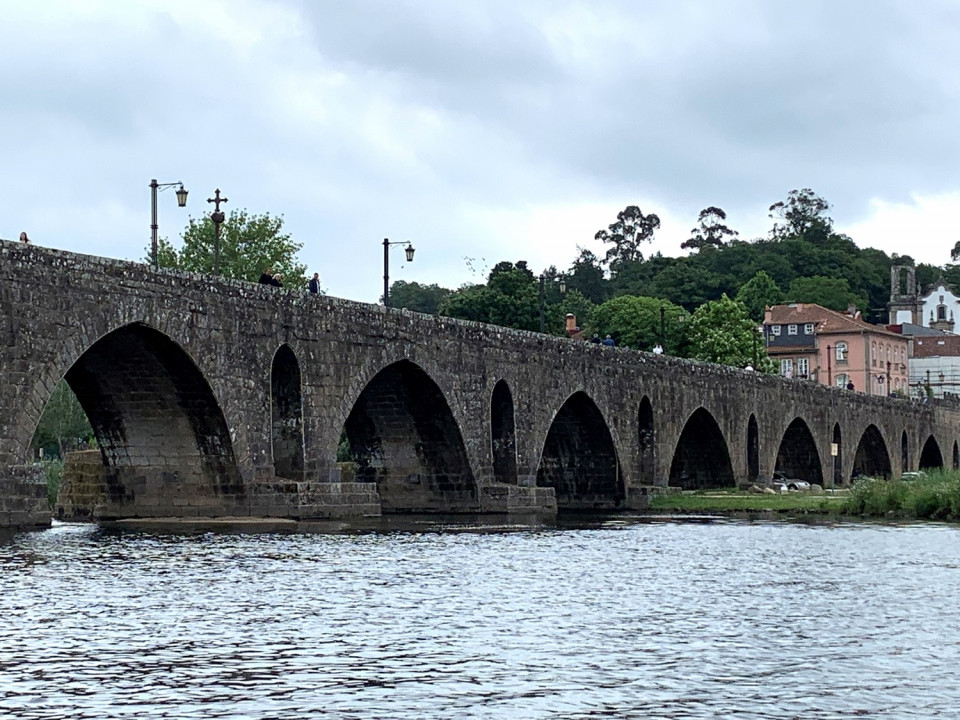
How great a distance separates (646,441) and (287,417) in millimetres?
25490

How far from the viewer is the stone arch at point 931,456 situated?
119 meters

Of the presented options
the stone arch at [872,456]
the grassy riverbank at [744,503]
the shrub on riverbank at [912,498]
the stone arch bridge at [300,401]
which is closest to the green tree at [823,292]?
the stone arch at [872,456]

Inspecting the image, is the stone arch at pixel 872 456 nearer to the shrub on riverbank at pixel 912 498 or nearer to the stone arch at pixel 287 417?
the shrub on riverbank at pixel 912 498

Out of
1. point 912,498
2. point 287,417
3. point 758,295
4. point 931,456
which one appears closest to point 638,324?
point 931,456

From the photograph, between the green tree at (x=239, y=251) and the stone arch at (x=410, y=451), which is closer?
the stone arch at (x=410, y=451)

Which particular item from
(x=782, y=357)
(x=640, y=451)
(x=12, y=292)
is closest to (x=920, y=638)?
(x=12, y=292)

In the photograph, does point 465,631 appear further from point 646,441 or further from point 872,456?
point 872,456

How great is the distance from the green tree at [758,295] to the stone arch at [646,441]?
103 m

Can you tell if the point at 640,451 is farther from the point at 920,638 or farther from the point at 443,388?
the point at 920,638

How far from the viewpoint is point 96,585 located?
29078mm

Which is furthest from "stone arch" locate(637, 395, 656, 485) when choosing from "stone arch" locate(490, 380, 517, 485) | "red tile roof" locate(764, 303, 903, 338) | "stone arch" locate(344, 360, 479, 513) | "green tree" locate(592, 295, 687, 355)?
"red tile roof" locate(764, 303, 903, 338)

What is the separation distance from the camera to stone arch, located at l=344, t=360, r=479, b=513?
56844 millimetres

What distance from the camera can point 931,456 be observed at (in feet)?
395

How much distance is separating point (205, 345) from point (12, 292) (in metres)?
7.12
